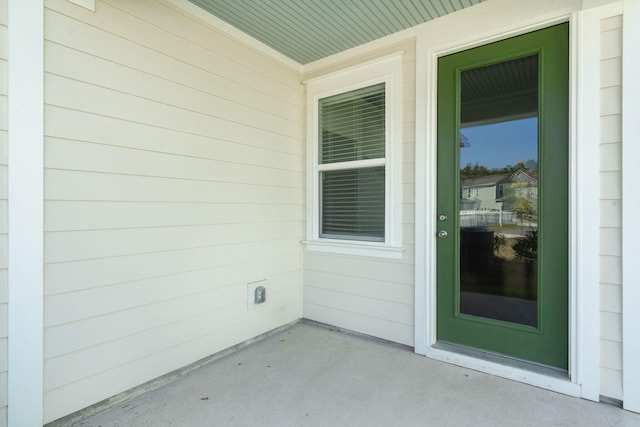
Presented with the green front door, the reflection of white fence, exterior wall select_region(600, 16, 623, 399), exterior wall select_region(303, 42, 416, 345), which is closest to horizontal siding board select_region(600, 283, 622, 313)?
Result: exterior wall select_region(600, 16, 623, 399)

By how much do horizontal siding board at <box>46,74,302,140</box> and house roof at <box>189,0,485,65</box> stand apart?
706mm

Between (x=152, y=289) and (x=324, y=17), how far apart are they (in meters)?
2.29

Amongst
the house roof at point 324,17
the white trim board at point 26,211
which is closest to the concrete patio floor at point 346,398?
the white trim board at point 26,211

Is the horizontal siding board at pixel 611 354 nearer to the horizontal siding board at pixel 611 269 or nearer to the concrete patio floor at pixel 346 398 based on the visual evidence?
the concrete patio floor at pixel 346 398

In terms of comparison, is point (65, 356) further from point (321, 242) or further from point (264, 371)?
point (321, 242)

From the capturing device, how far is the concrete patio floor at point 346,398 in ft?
5.75

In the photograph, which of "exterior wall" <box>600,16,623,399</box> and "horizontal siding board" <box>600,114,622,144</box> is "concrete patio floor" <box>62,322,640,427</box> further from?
"horizontal siding board" <box>600,114,622,144</box>

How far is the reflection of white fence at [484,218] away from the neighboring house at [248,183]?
96mm

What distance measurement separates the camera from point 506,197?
229 centimetres

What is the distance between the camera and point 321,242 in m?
3.12

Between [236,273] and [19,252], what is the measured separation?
4.48ft

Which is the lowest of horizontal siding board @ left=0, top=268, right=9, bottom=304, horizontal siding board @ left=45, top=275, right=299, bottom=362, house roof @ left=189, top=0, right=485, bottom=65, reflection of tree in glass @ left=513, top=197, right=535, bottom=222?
horizontal siding board @ left=45, top=275, right=299, bottom=362

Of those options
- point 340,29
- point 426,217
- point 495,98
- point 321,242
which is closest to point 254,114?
point 340,29

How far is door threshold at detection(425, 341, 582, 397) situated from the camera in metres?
1.98
